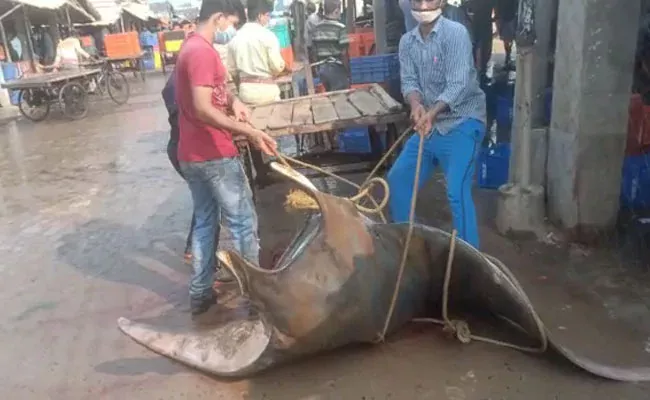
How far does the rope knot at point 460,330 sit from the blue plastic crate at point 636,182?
2477 mm

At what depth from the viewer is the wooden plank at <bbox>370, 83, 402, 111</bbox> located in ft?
15.6

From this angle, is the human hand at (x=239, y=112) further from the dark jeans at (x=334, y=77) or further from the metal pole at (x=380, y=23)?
the metal pole at (x=380, y=23)

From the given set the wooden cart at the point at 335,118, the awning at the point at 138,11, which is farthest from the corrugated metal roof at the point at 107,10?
the wooden cart at the point at 335,118

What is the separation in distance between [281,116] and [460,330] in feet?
8.29

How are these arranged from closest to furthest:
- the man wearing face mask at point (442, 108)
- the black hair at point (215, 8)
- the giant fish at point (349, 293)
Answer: the giant fish at point (349, 293) < the black hair at point (215, 8) < the man wearing face mask at point (442, 108)

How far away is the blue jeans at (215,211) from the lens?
376cm

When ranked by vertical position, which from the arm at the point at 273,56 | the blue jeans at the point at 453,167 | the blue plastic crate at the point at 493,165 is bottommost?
the blue plastic crate at the point at 493,165

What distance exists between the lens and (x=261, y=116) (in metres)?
5.24

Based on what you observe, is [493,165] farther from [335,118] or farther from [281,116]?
[281,116]

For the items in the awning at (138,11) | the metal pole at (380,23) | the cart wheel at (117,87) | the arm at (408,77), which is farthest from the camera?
the awning at (138,11)

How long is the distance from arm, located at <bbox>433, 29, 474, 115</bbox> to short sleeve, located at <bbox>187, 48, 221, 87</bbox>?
1361 millimetres

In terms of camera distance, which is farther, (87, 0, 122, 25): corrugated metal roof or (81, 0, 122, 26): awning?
(87, 0, 122, 25): corrugated metal roof

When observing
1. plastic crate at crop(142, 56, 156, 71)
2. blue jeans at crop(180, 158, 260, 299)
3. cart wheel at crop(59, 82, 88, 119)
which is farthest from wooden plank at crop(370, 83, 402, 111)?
plastic crate at crop(142, 56, 156, 71)

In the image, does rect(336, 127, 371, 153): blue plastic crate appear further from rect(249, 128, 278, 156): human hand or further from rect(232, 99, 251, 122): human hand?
rect(249, 128, 278, 156): human hand
